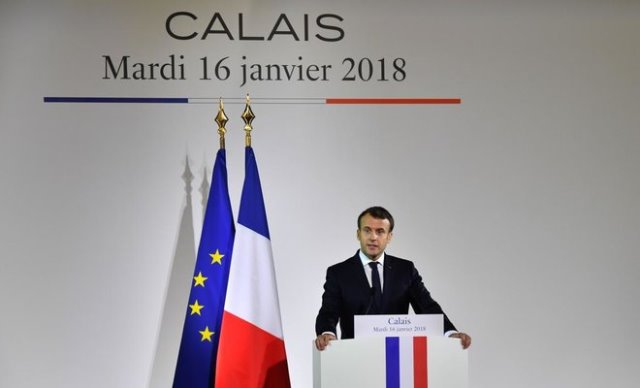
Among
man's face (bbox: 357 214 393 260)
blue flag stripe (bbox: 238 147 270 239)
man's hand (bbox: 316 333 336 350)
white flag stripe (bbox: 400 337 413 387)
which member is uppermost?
blue flag stripe (bbox: 238 147 270 239)

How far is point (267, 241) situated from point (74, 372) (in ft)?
3.74

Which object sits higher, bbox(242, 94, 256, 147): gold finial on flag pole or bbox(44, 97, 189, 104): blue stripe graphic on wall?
bbox(44, 97, 189, 104): blue stripe graphic on wall

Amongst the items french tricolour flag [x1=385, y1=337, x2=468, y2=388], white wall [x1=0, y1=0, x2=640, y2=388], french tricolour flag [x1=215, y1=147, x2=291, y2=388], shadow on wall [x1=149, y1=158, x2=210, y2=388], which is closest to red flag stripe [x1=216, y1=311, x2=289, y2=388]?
french tricolour flag [x1=215, y1=147, x2=291, y2=388]

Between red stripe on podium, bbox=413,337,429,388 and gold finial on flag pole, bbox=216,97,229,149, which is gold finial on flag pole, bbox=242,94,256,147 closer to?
gold finial on flag pole, bbox=216,97,229,149

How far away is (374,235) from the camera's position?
3.23 metres

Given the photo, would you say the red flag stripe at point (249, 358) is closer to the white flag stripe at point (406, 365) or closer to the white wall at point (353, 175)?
the white wall at point (353, 175)

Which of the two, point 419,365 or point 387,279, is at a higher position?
point 387,279

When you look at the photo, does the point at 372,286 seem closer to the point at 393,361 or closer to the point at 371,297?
the point at 371,297

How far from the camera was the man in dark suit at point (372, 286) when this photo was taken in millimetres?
3201

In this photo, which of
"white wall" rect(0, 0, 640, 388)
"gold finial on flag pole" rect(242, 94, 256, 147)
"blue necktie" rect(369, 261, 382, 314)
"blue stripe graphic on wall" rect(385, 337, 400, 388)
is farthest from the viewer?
"white wall" rect(0, 0, 640, 388)

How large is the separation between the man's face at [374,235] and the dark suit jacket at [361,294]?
0.06 meters

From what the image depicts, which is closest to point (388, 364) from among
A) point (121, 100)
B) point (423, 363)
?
point (423, 363)

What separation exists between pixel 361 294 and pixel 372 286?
58 mm

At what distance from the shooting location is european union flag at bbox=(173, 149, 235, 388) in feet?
Answer: 10.7
